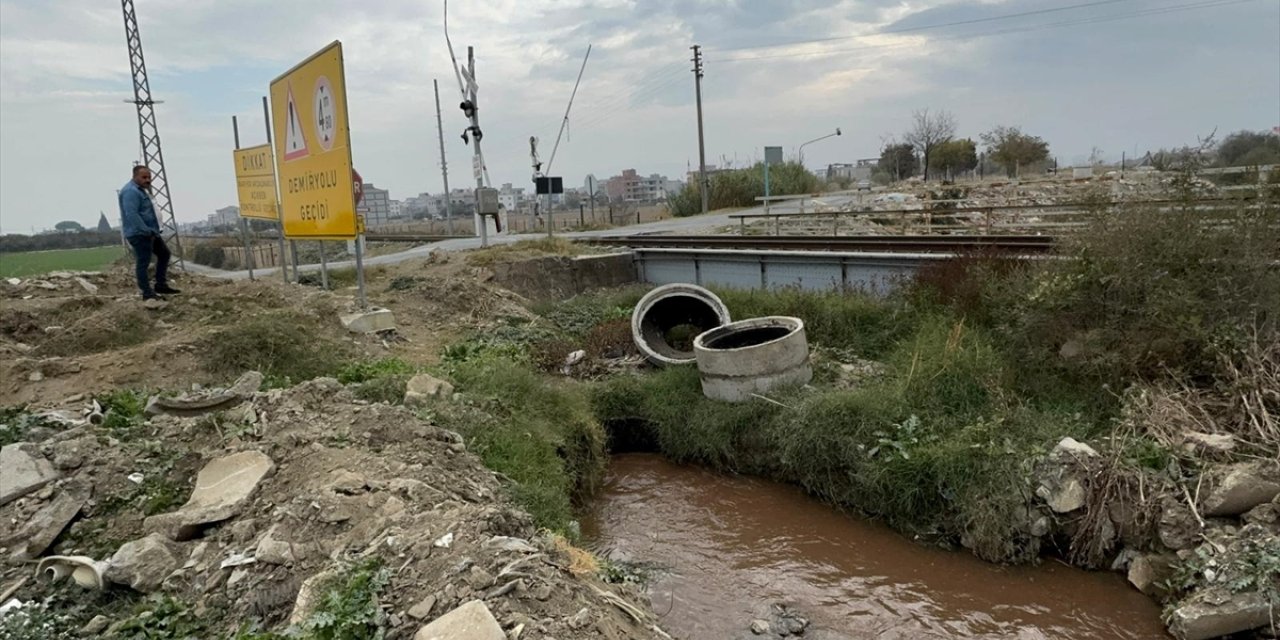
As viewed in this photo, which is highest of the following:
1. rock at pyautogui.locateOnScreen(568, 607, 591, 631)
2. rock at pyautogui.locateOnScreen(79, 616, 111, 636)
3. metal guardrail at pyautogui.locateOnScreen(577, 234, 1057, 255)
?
metal guardrail at pyautogui.locateOnScreen(577, 234, 1057, 255)

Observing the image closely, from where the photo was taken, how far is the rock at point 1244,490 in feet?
17.7

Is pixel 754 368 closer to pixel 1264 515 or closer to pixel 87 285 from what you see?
pixel 1264 515

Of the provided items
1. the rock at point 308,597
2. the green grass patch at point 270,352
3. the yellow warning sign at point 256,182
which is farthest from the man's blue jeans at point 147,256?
the rock at point 308,597

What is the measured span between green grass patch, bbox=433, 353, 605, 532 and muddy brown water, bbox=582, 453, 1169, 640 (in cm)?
61

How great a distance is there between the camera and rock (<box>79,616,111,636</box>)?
3432 millimetres

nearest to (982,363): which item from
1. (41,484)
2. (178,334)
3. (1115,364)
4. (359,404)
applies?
(1115,364)

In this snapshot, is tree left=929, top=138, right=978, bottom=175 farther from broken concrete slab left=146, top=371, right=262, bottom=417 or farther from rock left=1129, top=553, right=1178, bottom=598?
broken concrete slab left=146, top=371, right=262, bottom=417

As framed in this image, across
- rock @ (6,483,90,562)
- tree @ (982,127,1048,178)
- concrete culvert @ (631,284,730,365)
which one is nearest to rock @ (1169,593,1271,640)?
concrete culvert @ (631,284,730,365)

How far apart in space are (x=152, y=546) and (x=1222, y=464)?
721 centimetres

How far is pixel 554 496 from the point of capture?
605 cm

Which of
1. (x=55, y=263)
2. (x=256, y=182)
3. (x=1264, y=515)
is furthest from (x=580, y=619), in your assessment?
(x=55, y=263)

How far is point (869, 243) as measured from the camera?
1386 centimetres

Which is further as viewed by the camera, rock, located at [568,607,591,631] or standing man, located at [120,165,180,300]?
standing man, located at [120,165,180,300]

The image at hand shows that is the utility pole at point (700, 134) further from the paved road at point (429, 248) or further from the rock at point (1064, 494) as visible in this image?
the rock at point (1064, 494)
